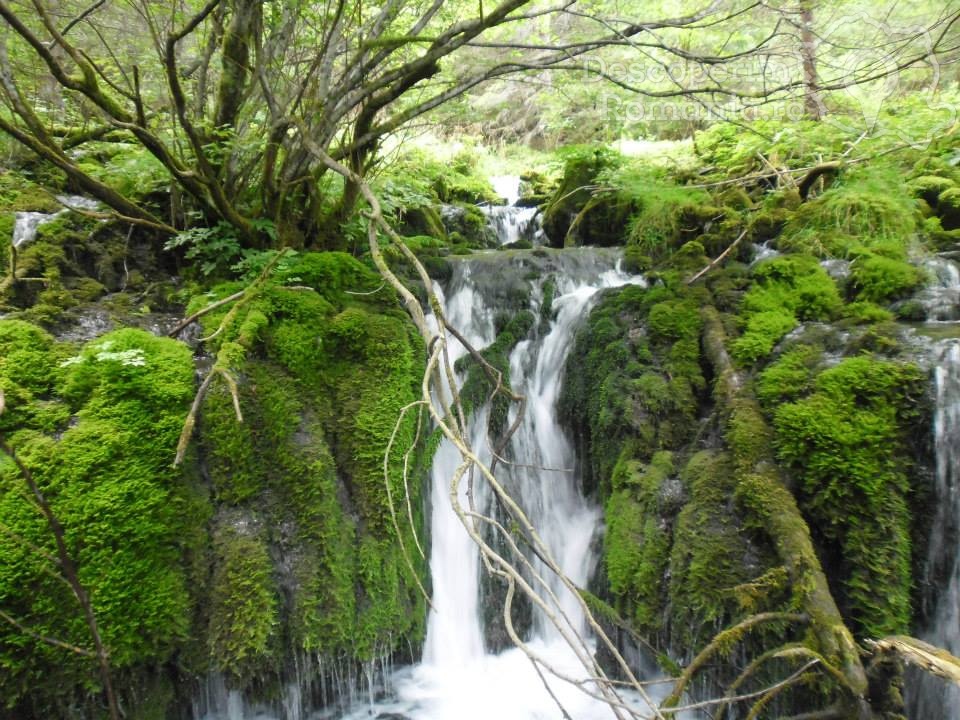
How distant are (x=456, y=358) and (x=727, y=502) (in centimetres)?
279

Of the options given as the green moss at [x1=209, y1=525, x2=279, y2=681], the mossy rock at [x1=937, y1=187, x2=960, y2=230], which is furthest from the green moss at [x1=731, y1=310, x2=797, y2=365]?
the green moss at [x1=209, y1=525, x2=279, y2=681]

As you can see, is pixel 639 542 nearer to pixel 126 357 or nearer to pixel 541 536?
pixel 541 536

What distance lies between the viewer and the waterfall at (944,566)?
289 centimetres

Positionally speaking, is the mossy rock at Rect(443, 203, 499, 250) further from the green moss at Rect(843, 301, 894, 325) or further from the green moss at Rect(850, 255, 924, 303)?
the green moss at Rect(843, 301, 894, 325)

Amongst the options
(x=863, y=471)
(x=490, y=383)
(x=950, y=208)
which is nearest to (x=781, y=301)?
(x=863, y=471)

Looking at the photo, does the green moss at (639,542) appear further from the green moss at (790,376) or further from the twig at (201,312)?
the twig at (201,312)

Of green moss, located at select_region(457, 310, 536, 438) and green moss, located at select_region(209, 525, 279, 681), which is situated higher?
green moss, located at select_region(457, 310, 536, 438)

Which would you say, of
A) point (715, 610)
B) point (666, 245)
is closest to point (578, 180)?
point (666, 245)

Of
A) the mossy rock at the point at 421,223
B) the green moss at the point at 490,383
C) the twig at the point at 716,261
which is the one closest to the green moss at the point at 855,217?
the twig at the point at 716,261

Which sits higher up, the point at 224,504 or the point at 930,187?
the point at 930,187

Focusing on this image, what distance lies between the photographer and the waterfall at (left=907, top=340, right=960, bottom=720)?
9.49 feet

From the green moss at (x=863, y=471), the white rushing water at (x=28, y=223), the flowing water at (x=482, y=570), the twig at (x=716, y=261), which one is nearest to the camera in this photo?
the green moss at (x=863, y=471)

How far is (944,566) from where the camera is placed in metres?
2.94

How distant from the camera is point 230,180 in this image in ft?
14.5
